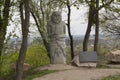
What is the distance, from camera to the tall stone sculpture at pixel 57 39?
57.2 feet

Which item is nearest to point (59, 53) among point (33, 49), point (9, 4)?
point (9, 4)

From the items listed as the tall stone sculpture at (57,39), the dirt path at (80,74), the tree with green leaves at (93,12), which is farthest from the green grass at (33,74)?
the tree with green leaves at (93,12)

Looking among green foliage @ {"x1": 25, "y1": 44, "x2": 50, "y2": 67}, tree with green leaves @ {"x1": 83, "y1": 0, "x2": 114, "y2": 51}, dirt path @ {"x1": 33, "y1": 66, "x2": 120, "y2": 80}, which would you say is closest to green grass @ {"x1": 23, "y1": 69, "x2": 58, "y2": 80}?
dirt path @ {"x1": 33, "y1": 66, "x2": 120, "y2": 80}

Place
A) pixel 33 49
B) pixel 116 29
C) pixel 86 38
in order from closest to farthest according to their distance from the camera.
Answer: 1. pixel 86 38
2. pixel 33 49
3. pixel 116 29

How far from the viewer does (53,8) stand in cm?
2358

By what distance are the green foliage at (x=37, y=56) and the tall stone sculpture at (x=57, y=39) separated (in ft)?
21.3

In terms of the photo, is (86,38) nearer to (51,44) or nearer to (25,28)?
(51,44)

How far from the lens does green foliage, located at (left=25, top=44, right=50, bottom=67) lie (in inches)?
963

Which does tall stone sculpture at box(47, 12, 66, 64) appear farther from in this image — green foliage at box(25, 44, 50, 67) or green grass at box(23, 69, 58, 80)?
green foliage at box(25, 44, 50, 67)

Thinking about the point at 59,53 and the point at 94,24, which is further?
the point at 94,24

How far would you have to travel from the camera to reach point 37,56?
25625 millimetres

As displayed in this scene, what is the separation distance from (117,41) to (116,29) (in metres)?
1.28

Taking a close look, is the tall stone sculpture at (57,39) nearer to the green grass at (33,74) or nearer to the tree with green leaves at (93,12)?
the green grass at (33,74)

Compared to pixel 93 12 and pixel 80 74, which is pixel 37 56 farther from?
pixel 80 74
